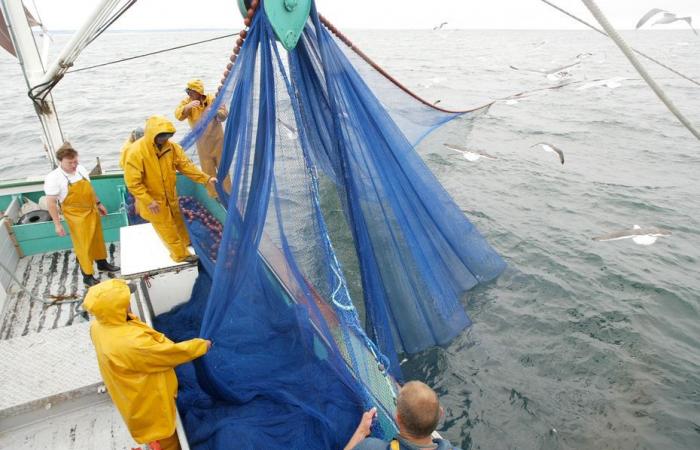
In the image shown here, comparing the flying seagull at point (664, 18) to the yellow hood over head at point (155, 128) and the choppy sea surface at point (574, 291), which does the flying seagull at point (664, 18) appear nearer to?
the choppy sea surface at point (574, 291)

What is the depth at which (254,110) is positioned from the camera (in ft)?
9.66

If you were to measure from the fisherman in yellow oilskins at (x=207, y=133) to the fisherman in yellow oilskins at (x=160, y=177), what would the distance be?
218 mm

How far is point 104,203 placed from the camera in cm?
593

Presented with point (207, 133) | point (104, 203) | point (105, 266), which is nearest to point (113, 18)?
point (207, 133)

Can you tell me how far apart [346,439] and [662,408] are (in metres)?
3.84

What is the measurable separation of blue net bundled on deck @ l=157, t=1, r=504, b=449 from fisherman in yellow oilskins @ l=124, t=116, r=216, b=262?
0.26m

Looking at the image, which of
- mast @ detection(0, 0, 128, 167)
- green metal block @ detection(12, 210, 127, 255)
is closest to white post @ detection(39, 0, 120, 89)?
mast @ detection(0, 0, 128, 167)

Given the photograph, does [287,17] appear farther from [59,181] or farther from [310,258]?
[59,181]

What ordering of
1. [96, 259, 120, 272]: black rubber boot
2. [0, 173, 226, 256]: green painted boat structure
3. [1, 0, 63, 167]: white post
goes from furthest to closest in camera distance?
[0, 173, 226, 256]: green painted boat structure, [1, 0, 63, 167]: white post, [96, 259, 120, 272]: black rubber boot

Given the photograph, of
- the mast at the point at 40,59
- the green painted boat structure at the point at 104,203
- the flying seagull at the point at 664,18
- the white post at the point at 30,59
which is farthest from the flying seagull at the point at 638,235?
the white post at the point at 30,59

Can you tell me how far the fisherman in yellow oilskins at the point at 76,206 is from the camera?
Answer: 4023 mm

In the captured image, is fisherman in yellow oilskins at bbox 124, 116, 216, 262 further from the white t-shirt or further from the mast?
the mast

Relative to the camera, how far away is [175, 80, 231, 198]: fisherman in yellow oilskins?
3847mm

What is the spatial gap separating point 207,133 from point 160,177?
2.07 ft
